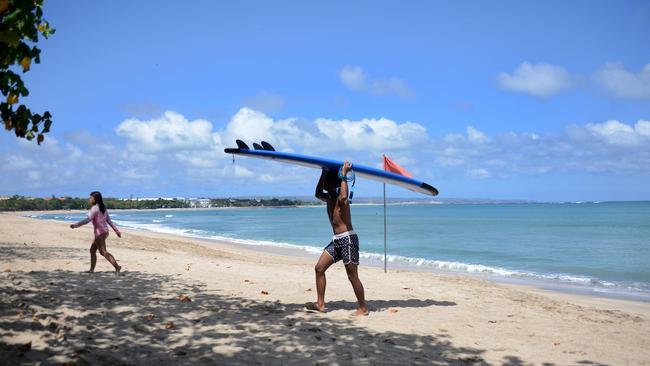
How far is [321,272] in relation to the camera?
6.75 metres

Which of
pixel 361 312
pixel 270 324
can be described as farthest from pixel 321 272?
pixel 270 324

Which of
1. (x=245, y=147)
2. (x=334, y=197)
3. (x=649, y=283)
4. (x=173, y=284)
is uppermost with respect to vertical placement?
(x=245, y=147)

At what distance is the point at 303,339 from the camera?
17.9 ft

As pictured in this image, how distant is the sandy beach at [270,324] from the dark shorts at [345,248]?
2.73 feet

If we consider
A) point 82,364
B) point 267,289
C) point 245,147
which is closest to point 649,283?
point 267,289

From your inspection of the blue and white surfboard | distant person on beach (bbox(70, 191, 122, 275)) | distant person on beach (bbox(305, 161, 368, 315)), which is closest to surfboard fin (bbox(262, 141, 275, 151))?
the blue and white surfboard

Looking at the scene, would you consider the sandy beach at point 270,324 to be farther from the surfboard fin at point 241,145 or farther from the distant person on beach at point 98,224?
the surfboard fin at point 241,145

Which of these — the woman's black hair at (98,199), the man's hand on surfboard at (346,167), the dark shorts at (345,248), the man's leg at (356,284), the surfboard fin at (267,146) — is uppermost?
the surfboard fin at (267,146)

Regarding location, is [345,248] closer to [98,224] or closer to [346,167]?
[346,167]

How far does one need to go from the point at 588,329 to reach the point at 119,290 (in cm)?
710

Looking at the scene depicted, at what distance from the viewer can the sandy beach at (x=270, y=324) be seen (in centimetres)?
480

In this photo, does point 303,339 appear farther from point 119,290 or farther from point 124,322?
point 119,290

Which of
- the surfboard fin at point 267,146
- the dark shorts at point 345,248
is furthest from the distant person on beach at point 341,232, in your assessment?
the surfboard fin at point 267,146

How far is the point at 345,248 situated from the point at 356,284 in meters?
0.58
